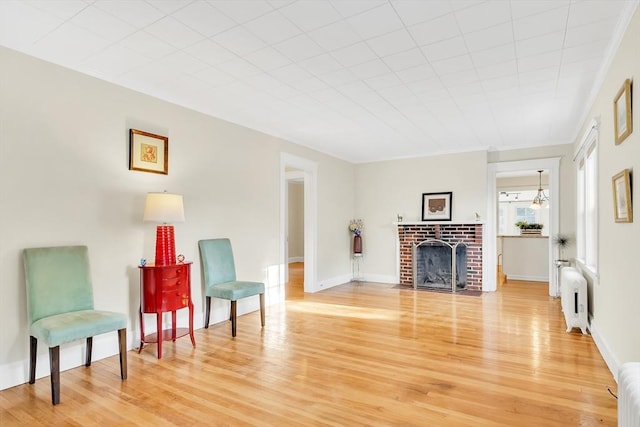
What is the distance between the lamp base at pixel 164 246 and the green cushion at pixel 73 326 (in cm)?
71

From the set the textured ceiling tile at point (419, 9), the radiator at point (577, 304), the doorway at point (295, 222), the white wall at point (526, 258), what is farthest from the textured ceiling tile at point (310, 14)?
the doorway at point (295, 222)

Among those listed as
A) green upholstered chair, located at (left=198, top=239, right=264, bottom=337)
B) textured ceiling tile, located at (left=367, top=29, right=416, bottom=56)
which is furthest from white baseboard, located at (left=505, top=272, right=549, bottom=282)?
textured ceiling tile, located at (left=367, top=29, right=416, bottom=56)

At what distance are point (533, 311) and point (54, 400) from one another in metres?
5.28

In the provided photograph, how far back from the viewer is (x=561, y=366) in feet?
10.1

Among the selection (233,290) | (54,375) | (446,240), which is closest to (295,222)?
(446,240)

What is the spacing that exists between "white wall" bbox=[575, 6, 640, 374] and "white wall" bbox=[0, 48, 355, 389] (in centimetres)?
382

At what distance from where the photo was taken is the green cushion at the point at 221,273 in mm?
4023

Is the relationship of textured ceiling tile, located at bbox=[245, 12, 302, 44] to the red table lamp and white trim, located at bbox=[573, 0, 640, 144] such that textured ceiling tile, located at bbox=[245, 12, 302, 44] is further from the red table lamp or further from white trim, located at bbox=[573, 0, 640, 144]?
white trim, located at bbox=[573, 0, 640, 144]

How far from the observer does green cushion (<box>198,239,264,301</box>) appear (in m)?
4.02

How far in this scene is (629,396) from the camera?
146 centimetres

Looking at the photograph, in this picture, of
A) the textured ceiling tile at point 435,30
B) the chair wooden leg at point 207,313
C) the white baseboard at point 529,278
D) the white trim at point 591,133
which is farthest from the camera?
the white baseboard at point 529,278

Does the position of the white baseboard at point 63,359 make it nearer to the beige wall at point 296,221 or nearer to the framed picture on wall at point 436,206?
the framed picture on wall at point 436,206

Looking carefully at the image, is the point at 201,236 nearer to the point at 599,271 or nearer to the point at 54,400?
the point at 54,400

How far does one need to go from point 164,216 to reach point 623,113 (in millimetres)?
3691
